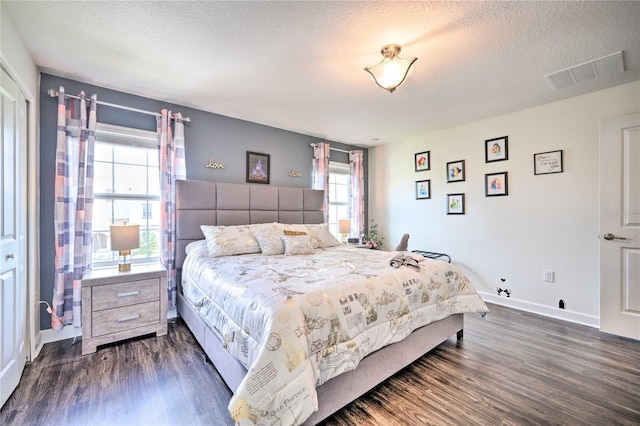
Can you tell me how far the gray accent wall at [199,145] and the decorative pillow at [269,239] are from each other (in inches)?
38.2

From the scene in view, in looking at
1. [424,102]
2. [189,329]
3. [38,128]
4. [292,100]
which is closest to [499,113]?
[424,102]

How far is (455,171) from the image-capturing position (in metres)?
4.04

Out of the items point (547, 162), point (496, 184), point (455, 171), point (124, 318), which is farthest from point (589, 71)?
point (124, 318)

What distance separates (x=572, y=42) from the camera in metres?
2.04

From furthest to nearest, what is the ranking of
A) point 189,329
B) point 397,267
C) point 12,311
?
1. point 189,329
2. point 397,267
3. point 12,311

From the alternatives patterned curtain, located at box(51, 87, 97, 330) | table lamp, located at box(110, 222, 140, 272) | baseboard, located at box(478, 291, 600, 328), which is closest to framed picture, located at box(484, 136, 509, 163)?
baseboard, located at box(478, 291, 600, 328)

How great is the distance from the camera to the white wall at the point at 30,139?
1776 mm

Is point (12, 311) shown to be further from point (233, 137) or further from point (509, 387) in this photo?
point (509, 387)

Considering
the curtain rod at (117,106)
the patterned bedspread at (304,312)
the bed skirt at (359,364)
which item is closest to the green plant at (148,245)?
the patterned bedspread at (304,312)

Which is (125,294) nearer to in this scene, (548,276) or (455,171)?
(455,171)

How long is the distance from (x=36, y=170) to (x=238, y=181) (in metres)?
1.92

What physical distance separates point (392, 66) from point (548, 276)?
306cm

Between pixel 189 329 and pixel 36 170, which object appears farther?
pixel 189 329

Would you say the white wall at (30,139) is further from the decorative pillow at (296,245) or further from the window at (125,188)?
the decorative pillow at (296,245)
